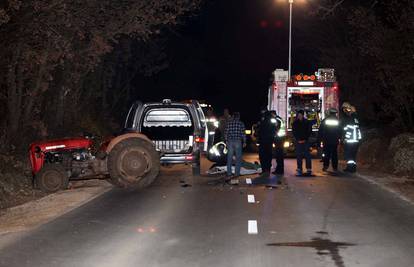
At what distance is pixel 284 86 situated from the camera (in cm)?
2866

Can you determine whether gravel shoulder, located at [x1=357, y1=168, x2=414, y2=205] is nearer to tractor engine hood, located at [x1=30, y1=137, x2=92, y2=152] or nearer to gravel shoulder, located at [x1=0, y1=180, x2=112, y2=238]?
gravel shoulder, located at [x1=0, y1=180, x2=112, y2=238]

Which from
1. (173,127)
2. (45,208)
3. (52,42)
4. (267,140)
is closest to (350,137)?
(267,140)

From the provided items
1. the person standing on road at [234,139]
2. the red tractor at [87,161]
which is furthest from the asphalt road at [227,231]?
the person standing on road at [234,139]

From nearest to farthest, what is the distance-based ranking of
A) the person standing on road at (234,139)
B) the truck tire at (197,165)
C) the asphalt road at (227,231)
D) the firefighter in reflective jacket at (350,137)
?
the asphalt road at (227,231) < the truck tire at (197,165) < the person standing on road at (234,139) < the firefighter in reflective jacket at (350,137)

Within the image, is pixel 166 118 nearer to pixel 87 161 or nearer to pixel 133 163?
Answer: pixel 133 163

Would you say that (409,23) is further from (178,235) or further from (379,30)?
(178,235)

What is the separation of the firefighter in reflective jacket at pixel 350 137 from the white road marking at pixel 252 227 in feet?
31.8

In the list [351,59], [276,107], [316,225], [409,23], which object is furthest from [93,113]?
[316,225]

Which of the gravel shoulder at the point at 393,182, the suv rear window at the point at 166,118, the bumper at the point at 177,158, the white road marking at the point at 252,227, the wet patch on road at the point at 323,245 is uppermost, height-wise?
the suv rear window at the point at 166,118

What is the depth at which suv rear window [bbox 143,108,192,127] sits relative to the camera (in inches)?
731

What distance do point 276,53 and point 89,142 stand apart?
157 ft

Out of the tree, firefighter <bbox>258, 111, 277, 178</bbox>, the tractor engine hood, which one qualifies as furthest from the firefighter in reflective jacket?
the tractor engine hood

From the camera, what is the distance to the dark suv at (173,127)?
18.2m

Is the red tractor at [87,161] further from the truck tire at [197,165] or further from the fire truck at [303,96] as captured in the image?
the fire truck at [303,96]
